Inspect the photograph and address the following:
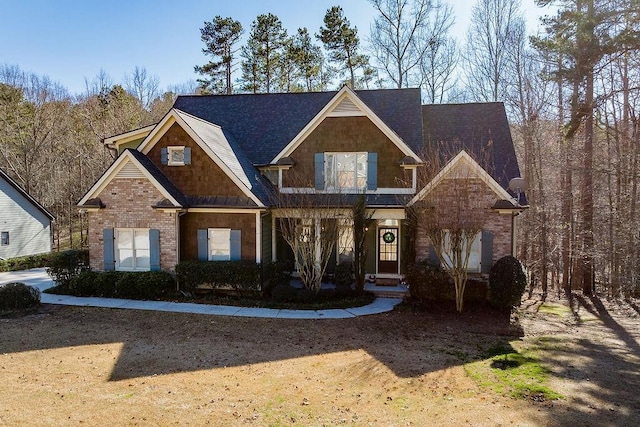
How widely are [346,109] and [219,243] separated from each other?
7115 millimetres

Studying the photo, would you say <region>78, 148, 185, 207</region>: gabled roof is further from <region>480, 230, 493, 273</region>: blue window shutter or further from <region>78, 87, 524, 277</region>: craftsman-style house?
<region>480, 230, 493, 273</region>: blue window shutter

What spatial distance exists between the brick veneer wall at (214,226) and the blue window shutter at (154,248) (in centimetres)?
80

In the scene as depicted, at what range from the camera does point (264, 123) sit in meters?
19.2

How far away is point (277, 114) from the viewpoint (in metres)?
19.6

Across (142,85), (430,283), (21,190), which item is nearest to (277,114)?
(430,283)

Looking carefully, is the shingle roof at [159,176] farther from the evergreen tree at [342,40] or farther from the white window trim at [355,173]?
the evergreen tree at [342,40]

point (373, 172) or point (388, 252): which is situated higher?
point (373, 172)

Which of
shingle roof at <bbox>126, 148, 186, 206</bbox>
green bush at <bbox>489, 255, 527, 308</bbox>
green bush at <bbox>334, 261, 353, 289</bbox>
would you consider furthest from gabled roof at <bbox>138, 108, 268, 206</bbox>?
green bush at <bbox>489, 255, 527, 308</bbox>

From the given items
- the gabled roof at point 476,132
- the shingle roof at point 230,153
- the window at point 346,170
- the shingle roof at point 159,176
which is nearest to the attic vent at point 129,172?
the shingle roof at point 159,176

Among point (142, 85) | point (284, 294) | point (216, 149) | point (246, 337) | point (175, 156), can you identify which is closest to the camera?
point (246, 337)

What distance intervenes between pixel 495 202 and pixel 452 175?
5.95ft

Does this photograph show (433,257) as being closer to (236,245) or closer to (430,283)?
(430,283)

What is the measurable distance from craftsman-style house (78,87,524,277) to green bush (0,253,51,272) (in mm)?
8694

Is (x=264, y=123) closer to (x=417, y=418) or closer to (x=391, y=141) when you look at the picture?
(x=391, y=141)
